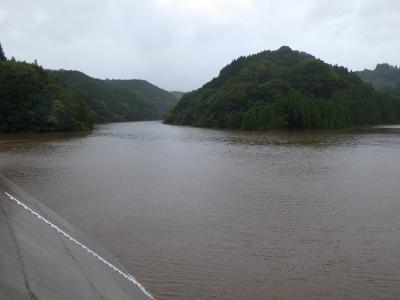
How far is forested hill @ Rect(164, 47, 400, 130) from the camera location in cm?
7444

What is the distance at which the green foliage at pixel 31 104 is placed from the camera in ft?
208

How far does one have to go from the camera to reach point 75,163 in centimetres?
2573

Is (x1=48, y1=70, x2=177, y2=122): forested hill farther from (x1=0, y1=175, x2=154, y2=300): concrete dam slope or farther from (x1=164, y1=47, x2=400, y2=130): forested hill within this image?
(x1=0, y1=175, x2=154, y2=300): concrete dam slope

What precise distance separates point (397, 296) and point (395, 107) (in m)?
105

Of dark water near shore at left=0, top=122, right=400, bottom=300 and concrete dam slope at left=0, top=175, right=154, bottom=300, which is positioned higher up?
concrete dam slope at left=0, top=175, right=154, bottom=300

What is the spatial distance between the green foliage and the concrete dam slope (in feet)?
200

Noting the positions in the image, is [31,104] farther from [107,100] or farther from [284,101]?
[107,100]

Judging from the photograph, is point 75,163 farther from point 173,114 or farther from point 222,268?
point 173,114

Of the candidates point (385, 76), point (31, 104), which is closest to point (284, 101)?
point (31, 104)

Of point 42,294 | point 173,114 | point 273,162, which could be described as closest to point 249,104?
point 173,114

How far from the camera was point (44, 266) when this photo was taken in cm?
418

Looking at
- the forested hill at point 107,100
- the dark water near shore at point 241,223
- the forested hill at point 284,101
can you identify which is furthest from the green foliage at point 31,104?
the forested hill at point 107,100

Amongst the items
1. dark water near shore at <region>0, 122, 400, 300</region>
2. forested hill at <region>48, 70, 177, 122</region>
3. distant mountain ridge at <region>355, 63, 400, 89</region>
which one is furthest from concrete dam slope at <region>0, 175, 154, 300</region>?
distant mountain ridge at <region>355, 63, 400, 89</region>

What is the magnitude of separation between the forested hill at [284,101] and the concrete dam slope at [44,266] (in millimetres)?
69069
